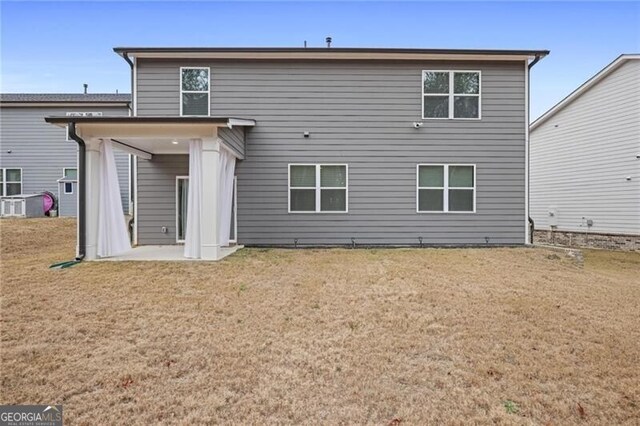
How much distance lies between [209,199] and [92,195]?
2517mm

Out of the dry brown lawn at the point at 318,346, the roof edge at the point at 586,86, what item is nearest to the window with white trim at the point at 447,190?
the dry brown lawn at the point at 318,346

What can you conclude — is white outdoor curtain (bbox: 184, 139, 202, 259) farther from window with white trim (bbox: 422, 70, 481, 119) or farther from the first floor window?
the first floor window

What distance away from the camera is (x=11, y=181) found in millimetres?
15859

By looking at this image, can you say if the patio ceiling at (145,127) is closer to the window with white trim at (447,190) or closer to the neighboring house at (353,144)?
the neighboring house at (353,144)

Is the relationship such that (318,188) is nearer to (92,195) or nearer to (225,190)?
(225,190)

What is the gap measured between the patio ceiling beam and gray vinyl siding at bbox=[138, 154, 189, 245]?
0.23 meters

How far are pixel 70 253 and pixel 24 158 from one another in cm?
1118

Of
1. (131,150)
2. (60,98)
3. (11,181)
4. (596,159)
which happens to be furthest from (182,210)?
(596,159)

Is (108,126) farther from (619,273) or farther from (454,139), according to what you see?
(619,273)

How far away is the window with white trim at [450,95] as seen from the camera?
32.8ft

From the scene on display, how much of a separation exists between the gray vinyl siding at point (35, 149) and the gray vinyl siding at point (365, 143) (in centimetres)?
918

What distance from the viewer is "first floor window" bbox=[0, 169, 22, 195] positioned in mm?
15836

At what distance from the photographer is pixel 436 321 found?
13.4 feet

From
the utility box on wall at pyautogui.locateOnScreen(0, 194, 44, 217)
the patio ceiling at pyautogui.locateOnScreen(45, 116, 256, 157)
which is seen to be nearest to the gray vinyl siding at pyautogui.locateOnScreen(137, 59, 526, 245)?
the patio ceiling at pyautogui.locateOnScreen(45, 116, 256, 157)
